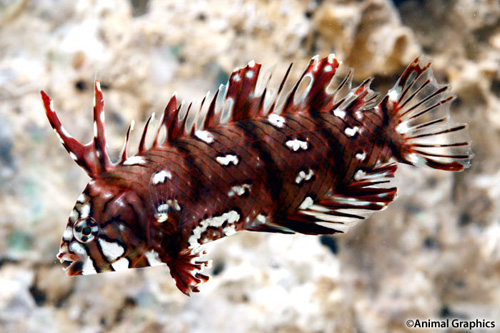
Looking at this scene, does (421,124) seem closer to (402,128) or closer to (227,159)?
(402,128)

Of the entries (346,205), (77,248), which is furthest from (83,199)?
(346,205)

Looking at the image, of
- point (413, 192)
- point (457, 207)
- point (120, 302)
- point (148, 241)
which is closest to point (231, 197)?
point (148, 241)

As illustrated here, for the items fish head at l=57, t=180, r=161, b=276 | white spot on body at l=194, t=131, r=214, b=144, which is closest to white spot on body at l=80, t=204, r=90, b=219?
fish head at l=57, t=180, r=161, b=276

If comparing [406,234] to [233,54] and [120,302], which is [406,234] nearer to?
[233,54]

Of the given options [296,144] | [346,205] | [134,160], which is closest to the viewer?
[134,160]

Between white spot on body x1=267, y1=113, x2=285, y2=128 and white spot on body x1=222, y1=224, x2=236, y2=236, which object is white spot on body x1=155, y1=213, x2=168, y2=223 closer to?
white spot on body x1=222, y1=224, x2=236, y2=236

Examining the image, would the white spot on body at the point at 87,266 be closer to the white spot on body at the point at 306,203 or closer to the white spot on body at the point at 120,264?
the white spot on body at the point at 120,264
